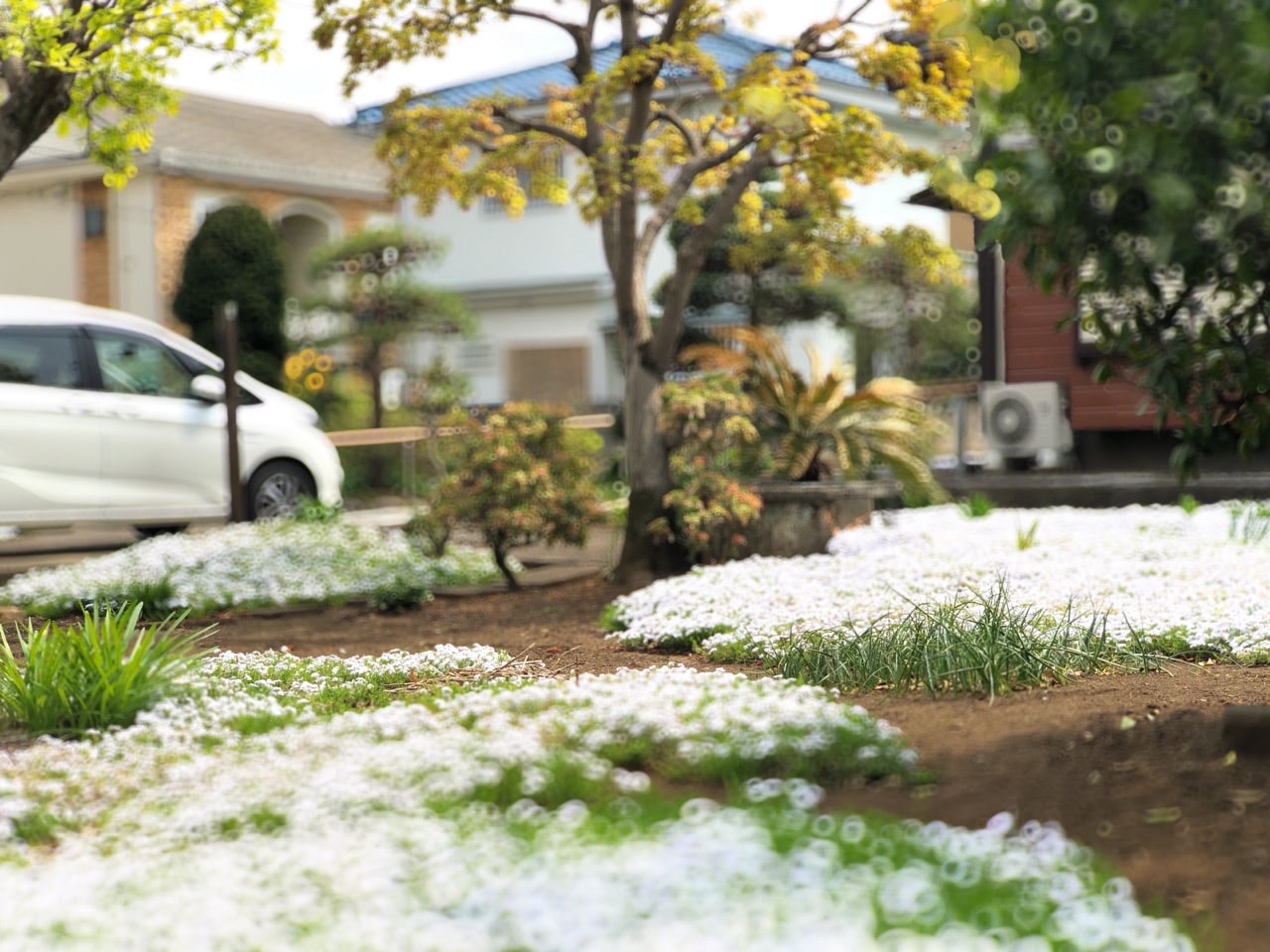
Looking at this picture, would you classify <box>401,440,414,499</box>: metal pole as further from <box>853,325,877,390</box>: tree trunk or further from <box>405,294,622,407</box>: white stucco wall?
<box>853,325,877,390</box>: tree trunk

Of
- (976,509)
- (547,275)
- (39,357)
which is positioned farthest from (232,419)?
(547,275)

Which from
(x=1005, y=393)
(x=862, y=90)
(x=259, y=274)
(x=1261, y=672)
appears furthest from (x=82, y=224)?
(x=1261, y=672)

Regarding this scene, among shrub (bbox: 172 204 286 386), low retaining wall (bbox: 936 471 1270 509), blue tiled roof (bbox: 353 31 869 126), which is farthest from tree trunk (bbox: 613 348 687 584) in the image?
shrub (bbox: 172 204 286 386)

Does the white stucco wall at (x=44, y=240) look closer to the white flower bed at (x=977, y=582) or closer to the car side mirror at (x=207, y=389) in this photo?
the car side mirror at (x=207, y=389)

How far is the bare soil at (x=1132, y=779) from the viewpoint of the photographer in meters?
3.38

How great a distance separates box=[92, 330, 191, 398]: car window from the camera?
11016 mm

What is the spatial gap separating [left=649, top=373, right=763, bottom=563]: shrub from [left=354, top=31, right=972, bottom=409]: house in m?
13.2

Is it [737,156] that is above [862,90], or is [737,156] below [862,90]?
below

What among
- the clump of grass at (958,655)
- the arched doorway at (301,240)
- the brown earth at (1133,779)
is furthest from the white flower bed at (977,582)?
the arched doorway at (301,240)

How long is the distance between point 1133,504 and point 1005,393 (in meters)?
2.09

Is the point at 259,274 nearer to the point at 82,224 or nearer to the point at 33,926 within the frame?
the point at 82,224

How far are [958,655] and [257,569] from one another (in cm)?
564

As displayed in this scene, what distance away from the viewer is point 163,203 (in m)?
22.9

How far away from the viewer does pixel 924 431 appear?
36.8 feet
